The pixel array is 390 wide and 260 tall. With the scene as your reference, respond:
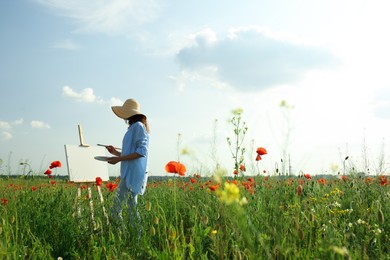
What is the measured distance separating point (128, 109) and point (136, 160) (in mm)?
708

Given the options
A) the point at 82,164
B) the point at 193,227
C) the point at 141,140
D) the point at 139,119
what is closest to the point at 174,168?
the point at 193,227

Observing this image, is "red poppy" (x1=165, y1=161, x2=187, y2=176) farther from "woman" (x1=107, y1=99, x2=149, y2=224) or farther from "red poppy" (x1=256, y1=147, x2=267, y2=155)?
"red poppy" (x1=256, y1=147, x2=267, y2=155)

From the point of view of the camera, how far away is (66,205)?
420 cm

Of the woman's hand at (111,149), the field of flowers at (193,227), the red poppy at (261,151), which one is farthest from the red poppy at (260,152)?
the woman's hand at (111,149)

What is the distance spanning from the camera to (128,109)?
4742mm

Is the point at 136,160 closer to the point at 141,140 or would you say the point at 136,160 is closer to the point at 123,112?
the point at 141,140

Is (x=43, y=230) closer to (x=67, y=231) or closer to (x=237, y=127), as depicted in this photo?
(x=67, y=231)

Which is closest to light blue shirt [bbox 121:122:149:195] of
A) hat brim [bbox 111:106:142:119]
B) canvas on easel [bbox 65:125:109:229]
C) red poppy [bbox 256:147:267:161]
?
hat brim [bbox 111:106:142:119]

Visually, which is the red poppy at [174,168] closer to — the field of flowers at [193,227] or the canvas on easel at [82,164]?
the field of flowers at [193,227]

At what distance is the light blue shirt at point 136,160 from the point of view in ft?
13.9

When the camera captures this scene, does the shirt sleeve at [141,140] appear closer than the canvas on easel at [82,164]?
Yes

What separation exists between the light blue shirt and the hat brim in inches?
11.7

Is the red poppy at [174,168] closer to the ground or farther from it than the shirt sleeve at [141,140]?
closer to the ground

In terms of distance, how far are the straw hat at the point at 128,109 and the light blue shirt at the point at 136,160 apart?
0.32 metres
